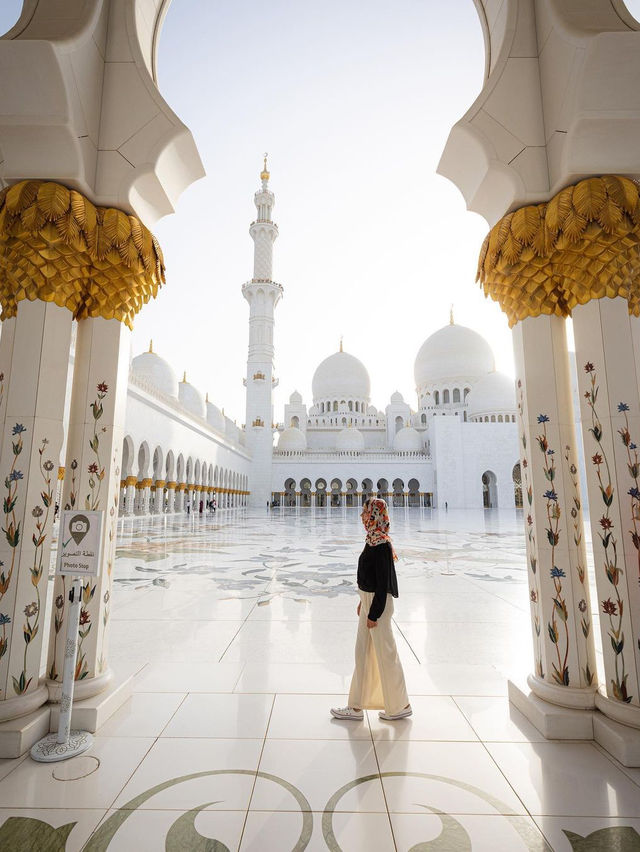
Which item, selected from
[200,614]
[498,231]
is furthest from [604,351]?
[200,614]

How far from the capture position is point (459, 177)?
204 cm

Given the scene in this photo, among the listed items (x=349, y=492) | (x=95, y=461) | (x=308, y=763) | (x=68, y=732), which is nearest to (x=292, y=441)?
(x=349, y=492)

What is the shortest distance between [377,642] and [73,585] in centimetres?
101

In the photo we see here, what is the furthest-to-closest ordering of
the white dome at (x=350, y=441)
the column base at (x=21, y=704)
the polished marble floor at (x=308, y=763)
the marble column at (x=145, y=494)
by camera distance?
the white dome at (x=350, y=441)
the marble column at (x=145, y=494)
the column base at (x=21, y=704)
the polished marble floor at (x=308, y=763)

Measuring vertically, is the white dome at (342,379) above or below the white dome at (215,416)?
above

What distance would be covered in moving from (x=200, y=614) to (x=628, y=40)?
3195mm

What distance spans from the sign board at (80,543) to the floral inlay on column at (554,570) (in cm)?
155

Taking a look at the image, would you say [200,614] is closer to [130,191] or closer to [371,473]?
[130,191]

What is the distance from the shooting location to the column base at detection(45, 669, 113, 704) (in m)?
1.61

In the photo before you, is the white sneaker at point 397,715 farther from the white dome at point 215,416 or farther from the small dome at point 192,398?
the white dome at point 215,416

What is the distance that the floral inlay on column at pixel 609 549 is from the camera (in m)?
1.53

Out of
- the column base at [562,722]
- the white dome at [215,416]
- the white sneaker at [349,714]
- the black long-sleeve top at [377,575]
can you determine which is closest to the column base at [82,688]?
the white sneaker at [349,714]

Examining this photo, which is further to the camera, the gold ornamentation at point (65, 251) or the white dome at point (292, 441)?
the white dome at point (292, 441)

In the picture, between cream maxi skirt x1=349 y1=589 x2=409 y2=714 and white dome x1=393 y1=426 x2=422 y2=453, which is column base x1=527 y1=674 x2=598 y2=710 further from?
white dome x1=393 y1=426 x2=422 y2=453
